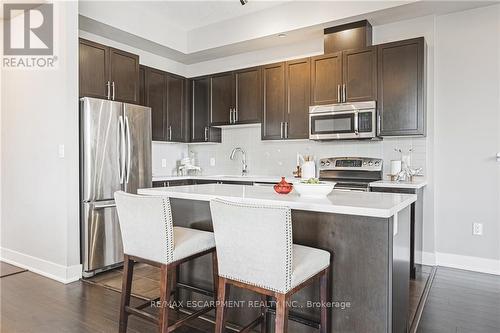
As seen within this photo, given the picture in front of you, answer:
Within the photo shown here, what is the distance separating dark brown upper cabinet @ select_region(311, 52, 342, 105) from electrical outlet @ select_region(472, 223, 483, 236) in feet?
6.26

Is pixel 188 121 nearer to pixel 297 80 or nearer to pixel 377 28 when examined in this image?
pixel 297 80

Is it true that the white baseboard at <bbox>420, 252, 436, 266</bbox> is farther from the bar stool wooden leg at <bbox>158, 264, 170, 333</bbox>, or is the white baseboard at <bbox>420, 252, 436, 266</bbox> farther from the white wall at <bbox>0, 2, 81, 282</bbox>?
the white wall at <bbox>0, 2, 81, 282</bbox>

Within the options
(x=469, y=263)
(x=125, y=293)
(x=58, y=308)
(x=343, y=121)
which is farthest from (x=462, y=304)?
(x=58, y=308)

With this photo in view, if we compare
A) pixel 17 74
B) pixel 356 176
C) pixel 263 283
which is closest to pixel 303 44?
pixel 356 176

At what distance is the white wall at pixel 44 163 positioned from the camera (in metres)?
3.19

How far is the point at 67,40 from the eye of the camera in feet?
10.4

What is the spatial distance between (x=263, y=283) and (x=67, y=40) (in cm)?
293

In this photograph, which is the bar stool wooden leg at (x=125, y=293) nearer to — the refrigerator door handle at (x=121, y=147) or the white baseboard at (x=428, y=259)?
the refrigerator door handle at (x=121, y=147)

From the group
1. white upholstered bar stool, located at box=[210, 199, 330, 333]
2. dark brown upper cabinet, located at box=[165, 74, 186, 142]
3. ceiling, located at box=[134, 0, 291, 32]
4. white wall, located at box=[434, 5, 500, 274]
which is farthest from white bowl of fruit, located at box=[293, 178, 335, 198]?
dark brown upper cabinet, located at box=[165, 74, 186, 142]

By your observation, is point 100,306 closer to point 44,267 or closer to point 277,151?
point 44,267

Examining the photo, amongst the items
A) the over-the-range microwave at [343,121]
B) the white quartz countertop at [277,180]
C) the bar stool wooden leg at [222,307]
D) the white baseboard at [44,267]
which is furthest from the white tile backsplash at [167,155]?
the bar stool wooden leg at [222,307]

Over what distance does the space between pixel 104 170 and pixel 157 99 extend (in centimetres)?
165

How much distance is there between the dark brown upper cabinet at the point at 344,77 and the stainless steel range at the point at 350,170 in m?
0.71

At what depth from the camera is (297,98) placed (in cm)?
418
